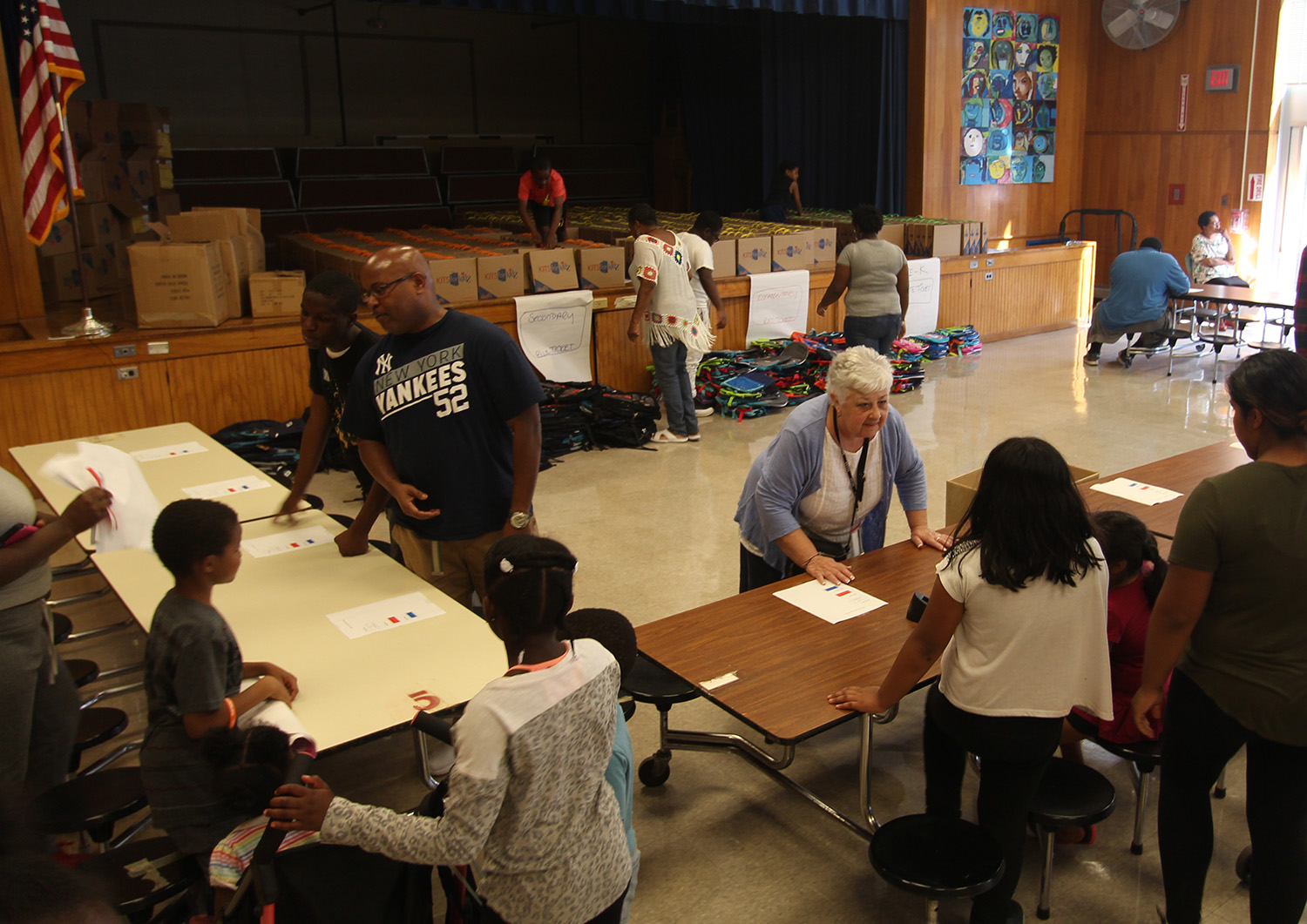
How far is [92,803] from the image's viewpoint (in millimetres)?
2500

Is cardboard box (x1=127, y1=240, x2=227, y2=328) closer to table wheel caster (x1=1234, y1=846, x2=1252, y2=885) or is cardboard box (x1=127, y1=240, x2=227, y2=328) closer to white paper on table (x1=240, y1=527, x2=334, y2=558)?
white paper on table (x1=240, y1=527, x2=334, y2=558)

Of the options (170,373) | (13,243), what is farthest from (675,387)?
(13,243)

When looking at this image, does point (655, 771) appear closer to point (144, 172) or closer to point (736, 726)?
point (736, 726)

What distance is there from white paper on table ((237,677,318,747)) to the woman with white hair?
1.52 m

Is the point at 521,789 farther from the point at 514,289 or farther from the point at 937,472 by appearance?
the point at 514,289

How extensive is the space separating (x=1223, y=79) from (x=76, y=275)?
39.7 feet

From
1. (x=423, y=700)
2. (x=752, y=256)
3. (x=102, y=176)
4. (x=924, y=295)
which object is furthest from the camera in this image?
(x=924, y=295)

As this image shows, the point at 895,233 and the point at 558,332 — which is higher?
the point at 895,233

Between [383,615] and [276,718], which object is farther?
[383,615]

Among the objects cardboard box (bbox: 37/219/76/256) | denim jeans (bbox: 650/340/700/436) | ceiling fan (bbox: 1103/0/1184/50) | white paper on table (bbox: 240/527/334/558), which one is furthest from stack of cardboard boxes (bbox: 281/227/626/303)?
ceiling fan (bbox: 1103/0/1184/50)

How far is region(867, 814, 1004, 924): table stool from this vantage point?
7.27ft

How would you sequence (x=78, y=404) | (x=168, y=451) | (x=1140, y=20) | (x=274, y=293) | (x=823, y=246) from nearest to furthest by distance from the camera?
(x=168, y=451) < (x=78, y=404) < (x=274, y=293) < (x=823, y=246) < (x=1140, y=20)

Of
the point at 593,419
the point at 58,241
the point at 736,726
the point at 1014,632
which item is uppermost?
the point at 58,241

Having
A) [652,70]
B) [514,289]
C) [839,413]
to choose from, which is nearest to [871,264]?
[514,289]
